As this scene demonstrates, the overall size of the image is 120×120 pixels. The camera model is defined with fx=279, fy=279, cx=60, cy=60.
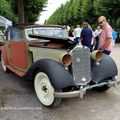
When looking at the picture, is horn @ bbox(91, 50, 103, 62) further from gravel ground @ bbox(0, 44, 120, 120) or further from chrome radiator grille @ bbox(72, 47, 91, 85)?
gravel ground @ bbox(0, 44, 120, 120)

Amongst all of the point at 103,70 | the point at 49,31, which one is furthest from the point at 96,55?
the point at 49,31

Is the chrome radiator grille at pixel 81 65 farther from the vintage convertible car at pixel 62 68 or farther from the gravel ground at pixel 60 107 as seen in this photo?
the gravel ground at pixel 60 107

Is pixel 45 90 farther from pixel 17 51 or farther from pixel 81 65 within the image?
pixel 17 51

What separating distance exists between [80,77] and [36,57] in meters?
1.25

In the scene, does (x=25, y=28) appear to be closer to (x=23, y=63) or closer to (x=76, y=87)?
(x=23, y=63)

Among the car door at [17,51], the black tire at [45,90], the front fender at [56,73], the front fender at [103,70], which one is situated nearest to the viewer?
the front fender at [56,73]

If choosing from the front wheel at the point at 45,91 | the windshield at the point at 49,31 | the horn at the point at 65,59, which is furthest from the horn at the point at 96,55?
the windshield at the point at 49,31

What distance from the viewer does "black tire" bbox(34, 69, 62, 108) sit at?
5.54 meters

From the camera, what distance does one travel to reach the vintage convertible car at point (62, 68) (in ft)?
17.8

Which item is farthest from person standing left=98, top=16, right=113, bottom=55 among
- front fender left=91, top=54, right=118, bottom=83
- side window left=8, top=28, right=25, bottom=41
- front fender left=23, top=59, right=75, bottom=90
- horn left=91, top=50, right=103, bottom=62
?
side window left=8, top=28, right=25, bottom=41

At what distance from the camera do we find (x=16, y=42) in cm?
742

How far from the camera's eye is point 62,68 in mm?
5531

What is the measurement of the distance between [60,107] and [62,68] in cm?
82

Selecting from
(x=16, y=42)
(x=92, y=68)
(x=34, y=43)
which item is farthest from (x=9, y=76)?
(x=92, y=68)
